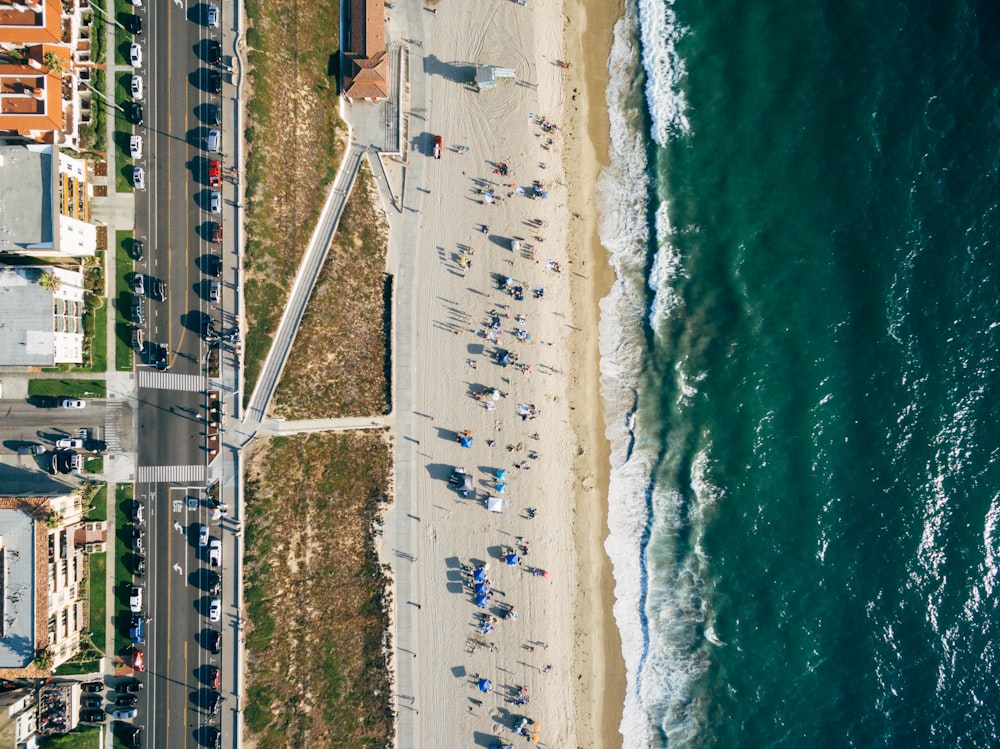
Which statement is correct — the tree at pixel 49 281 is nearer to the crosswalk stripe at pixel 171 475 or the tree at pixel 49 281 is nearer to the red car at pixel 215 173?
the red car at pixel 215 173

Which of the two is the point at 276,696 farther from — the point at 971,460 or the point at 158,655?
the point at 971,460

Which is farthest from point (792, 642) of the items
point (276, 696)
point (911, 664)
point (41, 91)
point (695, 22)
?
point (41, 91)

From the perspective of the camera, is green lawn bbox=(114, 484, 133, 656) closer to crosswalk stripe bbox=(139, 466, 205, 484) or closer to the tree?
crosswalk stripe bbox=(139, 466, 205, 484)

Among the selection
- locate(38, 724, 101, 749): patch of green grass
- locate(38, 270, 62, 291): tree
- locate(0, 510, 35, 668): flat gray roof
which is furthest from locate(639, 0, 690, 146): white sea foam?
locate(38, 724, 101, 749): patch of green grass

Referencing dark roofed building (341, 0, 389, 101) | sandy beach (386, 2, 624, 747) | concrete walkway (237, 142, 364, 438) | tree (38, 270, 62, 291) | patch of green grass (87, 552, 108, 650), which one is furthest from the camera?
sandy beach (386, 2, 624, 747)

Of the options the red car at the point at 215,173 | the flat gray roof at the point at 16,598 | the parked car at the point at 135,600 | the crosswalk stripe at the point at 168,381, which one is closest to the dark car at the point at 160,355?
the crosswalk stripe at the point at 168,381
